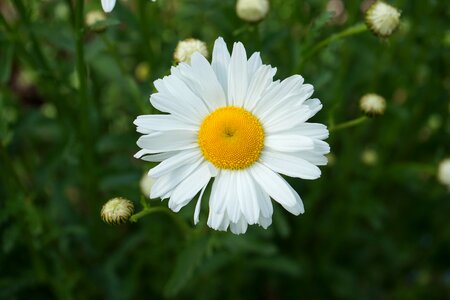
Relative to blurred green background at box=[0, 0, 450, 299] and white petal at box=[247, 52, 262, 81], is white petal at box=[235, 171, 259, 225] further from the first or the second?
blurred green background at box=[0, 0, 450, 299]

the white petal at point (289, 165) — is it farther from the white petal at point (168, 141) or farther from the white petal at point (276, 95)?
the white petal at point (168, 141)

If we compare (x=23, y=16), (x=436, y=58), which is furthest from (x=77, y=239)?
(x=436, y=58)

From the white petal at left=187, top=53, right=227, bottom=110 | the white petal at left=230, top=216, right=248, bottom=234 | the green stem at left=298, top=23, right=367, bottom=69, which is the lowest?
the white petal at left=230, top=216, right=248, bottom=234

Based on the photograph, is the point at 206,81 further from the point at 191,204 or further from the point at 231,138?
the point at 191,204

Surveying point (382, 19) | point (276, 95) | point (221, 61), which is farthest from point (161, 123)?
point (382, 19)

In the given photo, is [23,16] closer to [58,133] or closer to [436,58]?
[58,133]

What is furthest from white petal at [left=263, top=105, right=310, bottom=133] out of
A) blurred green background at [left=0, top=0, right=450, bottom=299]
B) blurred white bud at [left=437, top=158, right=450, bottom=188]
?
blurred white bud at [left=437, top=158, right=450, bottom=188]

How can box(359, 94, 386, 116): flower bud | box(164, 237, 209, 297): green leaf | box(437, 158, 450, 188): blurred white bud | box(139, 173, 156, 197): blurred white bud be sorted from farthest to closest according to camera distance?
box(437, 158, 450, 188): blurred white bud
box(139, 173, 156, 197): blurred white bud
box(164, 237, 209, 297): green leaf
box(359, 94, 386, 116): flower bud
